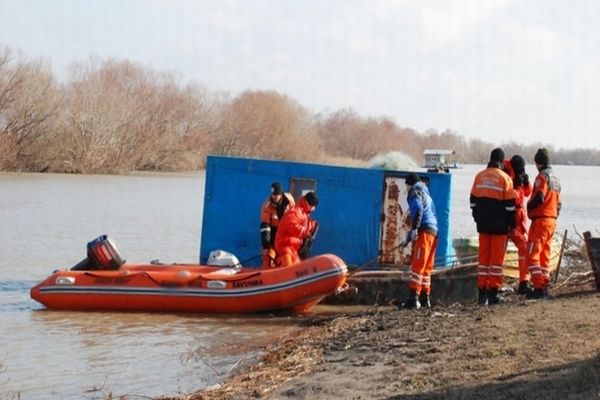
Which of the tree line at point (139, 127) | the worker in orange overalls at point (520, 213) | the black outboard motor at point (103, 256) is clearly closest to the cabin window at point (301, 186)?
the black outboard motor at point (103, 256)

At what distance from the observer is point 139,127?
189 ft

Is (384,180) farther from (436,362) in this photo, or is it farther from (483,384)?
(483,384)

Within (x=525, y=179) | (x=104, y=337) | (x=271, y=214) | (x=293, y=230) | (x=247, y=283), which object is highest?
(x=525, y=179)

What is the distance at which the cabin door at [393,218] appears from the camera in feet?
46.1

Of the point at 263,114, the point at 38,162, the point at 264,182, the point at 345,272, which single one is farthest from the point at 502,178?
the point at 263,114

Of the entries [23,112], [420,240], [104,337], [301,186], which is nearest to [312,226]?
[301,186]

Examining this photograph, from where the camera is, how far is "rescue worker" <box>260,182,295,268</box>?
A: 44.1 ft

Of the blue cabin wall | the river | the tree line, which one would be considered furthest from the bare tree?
the blue cabin wall

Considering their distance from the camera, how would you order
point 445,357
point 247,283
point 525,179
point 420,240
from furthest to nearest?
point 247,283 < point 525,179 < point 420,240 < point 445,357

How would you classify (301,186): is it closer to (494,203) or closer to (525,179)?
(525,179)

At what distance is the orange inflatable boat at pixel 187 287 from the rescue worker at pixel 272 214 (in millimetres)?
520

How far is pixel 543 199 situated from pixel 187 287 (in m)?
5.08

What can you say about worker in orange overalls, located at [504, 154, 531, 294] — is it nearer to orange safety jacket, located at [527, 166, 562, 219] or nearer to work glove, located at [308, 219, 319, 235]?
orange safety jacket, located at [527, 166, 562, 219]

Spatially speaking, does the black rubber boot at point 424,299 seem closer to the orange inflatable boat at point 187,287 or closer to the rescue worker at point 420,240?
the rescue worker at point 420,240
